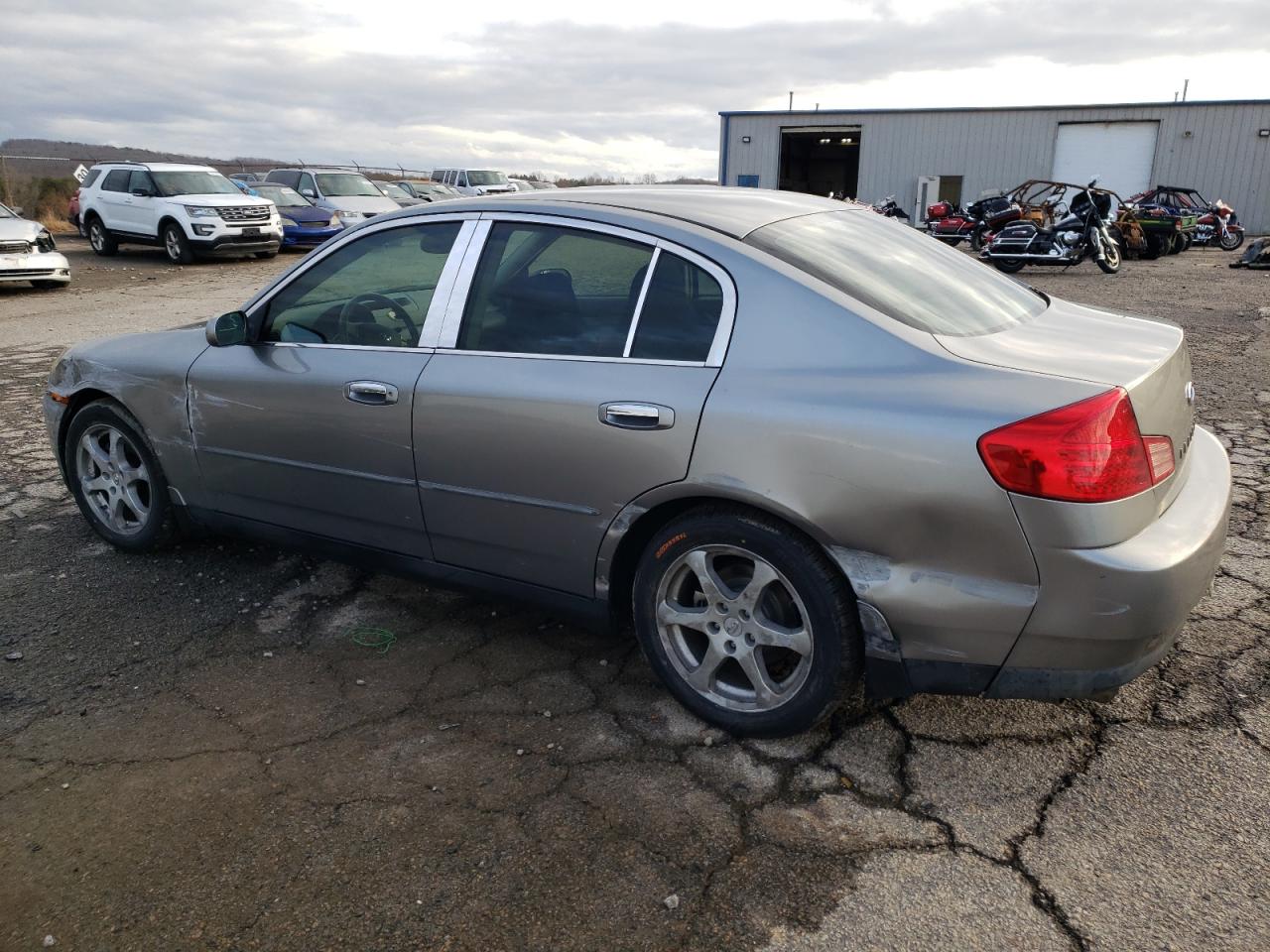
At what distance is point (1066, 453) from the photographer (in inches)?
87.5

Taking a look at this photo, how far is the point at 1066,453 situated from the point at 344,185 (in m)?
22.4

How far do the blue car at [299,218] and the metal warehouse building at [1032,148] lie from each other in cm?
1892

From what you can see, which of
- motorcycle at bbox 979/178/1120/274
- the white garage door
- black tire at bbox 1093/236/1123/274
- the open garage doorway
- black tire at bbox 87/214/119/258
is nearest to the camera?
motorcycle at bbox 979/178/1120/274

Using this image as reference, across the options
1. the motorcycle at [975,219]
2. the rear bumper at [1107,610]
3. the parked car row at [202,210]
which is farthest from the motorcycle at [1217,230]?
the rear bumper at [1107,610]

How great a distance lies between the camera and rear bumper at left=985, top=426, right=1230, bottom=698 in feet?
7.38

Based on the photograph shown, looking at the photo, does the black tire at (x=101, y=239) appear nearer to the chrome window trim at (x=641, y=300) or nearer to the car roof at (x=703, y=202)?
the car roof at (x=703, y=202)

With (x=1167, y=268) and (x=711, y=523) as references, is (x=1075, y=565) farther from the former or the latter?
(x=1167, y=268)

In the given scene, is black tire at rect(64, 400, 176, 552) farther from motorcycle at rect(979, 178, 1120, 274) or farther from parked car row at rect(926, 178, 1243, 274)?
parked car row at rect(926, 178, 1243, 274)

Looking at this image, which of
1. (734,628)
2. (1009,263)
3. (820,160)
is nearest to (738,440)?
(734,628)

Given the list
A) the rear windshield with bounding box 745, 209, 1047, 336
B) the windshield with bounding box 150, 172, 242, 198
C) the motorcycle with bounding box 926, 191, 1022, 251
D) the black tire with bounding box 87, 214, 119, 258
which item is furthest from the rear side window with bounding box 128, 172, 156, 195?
the rear windshield with bounding box 745, 209, 1047, 336

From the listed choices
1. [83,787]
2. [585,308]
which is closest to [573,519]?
[585,308]

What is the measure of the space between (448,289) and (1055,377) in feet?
6.33

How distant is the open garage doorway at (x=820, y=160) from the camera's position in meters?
36.2

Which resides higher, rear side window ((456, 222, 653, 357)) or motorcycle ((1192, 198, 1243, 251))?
motorcycle ((1192, 198, 1243, 251))
